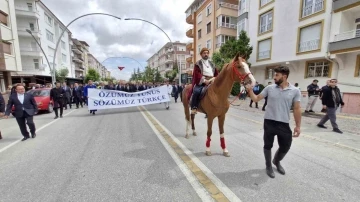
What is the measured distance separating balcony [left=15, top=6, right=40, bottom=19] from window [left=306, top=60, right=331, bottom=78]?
40.0 m

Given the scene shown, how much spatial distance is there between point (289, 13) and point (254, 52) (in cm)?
556

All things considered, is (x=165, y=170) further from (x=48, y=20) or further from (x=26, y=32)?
(x=48, y=20)

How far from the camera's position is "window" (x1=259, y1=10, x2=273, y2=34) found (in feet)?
67.8

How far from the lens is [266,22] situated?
21281mm

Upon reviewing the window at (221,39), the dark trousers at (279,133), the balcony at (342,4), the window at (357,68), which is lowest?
the dark trousers at (279,133)

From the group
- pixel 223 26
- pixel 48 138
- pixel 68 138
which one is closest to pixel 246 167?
pixel 68 138

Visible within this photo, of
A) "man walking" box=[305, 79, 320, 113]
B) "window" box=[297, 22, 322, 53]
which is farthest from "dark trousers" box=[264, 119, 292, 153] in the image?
"window" box=[297, 22, 322, 53]

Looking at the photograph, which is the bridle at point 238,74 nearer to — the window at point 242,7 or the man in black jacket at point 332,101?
the man in black jacket at point 332,101

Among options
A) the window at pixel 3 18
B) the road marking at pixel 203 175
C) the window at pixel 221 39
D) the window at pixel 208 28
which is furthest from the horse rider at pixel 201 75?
the window at pixel 208 28

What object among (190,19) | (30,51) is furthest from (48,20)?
(190,19)

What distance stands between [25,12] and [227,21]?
32.7 meters

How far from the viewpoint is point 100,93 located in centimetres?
1066

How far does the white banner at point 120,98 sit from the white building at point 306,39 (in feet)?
39.0

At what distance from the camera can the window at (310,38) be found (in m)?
15.9
